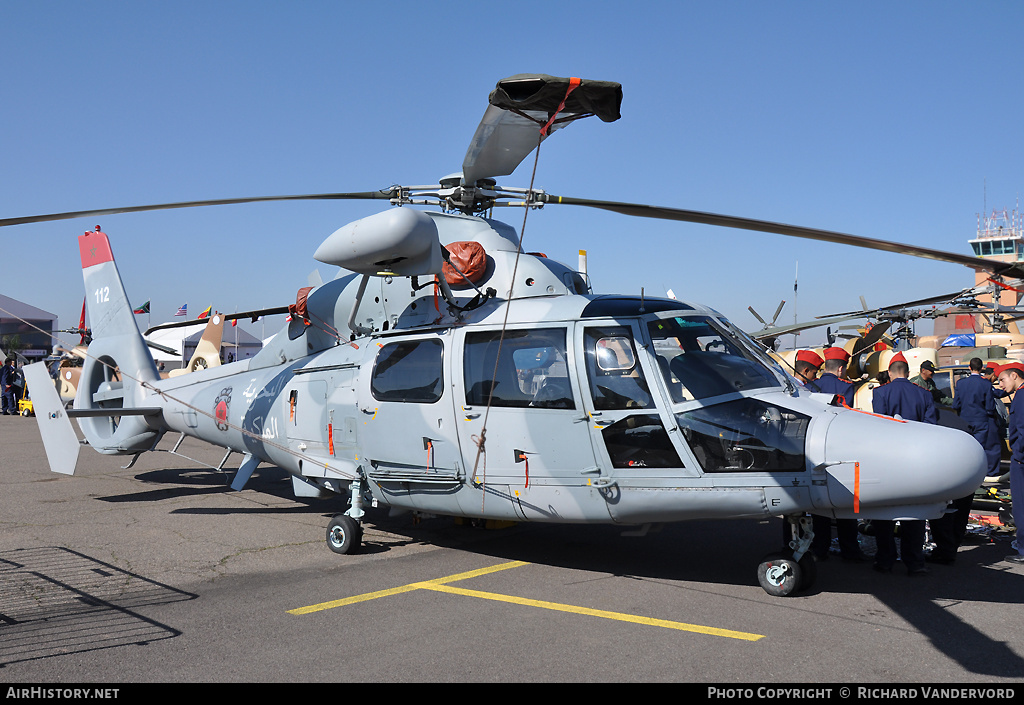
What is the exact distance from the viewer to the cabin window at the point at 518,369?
20.2 ft

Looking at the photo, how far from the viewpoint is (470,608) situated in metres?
5.47

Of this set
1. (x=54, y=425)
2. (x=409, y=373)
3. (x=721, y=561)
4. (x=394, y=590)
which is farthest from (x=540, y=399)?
(x=54, y=425)

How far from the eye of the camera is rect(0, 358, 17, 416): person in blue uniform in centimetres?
2894

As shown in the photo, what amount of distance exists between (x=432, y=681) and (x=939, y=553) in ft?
16.7

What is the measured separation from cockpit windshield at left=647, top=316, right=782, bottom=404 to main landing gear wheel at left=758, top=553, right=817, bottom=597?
135 centimetres

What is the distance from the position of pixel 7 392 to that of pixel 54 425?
24144mm

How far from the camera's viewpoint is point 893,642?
4664 millimetres

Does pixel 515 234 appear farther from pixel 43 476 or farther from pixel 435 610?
pixel 43 476

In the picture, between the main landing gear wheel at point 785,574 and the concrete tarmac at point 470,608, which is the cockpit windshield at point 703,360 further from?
the concrete tarmac at point 470,608

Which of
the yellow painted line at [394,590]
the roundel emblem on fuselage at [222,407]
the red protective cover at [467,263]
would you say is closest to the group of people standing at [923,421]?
the yellow painted line at [394,590]

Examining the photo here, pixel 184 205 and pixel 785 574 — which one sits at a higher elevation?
pixel 184 205

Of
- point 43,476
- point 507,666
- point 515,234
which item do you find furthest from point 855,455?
point 43,476

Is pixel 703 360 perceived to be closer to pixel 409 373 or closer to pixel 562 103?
pixel 562 103

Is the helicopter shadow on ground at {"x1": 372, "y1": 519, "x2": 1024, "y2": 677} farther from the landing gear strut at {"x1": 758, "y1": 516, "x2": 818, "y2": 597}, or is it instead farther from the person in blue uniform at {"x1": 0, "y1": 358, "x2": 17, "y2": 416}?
the person in blue uniform at {"x1": 0, "y1": 358, "x2": 17, "y2": 416}
